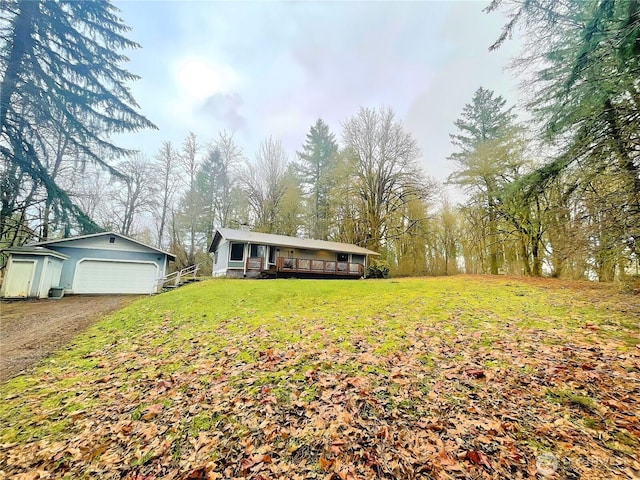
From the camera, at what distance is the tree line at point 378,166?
19.3 ft

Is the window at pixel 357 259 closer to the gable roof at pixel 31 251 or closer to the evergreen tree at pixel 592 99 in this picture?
the evergreen tree at pixel 592 99

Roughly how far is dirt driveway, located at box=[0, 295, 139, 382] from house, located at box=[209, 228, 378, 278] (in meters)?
7.54

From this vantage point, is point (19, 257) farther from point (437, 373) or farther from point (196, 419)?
point (437, 373)

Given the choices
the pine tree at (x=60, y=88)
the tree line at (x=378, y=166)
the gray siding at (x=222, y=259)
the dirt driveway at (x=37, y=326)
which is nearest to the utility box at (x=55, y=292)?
the dirt driveway at (x=37, y=326)

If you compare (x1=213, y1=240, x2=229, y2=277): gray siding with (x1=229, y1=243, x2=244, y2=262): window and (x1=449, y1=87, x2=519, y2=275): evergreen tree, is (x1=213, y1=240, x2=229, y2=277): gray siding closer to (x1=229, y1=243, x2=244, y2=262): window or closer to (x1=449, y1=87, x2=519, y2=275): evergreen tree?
(x1=229, y1=243, x2=244, y2=262): window

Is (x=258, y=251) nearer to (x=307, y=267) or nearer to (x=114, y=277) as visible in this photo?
(x=307, y=267)

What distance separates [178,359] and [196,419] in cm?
209

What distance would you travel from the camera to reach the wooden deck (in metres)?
17.7

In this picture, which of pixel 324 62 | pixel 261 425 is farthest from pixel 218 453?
pixel 324 62

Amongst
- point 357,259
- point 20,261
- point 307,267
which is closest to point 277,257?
point 307,267

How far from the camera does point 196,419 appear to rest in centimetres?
310

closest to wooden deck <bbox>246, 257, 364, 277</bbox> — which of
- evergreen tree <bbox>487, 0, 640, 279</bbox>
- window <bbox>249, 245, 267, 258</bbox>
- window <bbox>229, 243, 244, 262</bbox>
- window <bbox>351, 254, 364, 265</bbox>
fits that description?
window <bbox>249, 245, 267, 258</bbox>

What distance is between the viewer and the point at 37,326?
7508mm

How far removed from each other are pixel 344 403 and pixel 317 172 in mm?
26785
